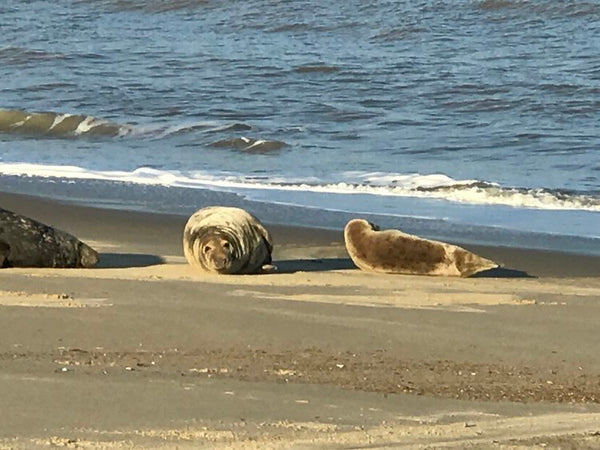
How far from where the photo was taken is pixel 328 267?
843cm

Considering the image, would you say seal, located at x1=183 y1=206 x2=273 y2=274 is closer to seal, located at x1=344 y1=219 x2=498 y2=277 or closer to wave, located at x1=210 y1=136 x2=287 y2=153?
seal, located at x1=344 y1=219 x2=498 y2=277

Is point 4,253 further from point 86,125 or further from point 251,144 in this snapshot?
point 86,125

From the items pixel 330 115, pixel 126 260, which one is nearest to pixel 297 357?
pixel 126 260

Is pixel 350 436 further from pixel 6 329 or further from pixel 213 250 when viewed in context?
pixel 213 250

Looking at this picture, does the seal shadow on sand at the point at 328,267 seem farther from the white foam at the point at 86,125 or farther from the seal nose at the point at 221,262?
the white foam at the point at 86,125

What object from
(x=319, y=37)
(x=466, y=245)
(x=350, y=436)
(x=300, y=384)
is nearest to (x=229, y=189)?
Answer: (x=466, y=245)

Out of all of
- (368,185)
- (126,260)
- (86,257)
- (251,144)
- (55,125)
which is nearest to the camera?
(86,257)

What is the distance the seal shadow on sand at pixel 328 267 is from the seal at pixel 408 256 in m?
0.17

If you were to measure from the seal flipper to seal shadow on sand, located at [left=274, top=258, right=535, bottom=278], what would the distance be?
4.97ft

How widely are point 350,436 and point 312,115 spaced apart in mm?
11816

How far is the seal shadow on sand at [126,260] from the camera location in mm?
8156

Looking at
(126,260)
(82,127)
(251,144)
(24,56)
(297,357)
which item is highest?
(24,56)

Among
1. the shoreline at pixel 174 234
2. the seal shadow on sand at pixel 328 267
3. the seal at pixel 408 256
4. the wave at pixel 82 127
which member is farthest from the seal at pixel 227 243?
the wave at pixel 82 127

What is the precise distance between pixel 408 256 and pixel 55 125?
28.7ft
